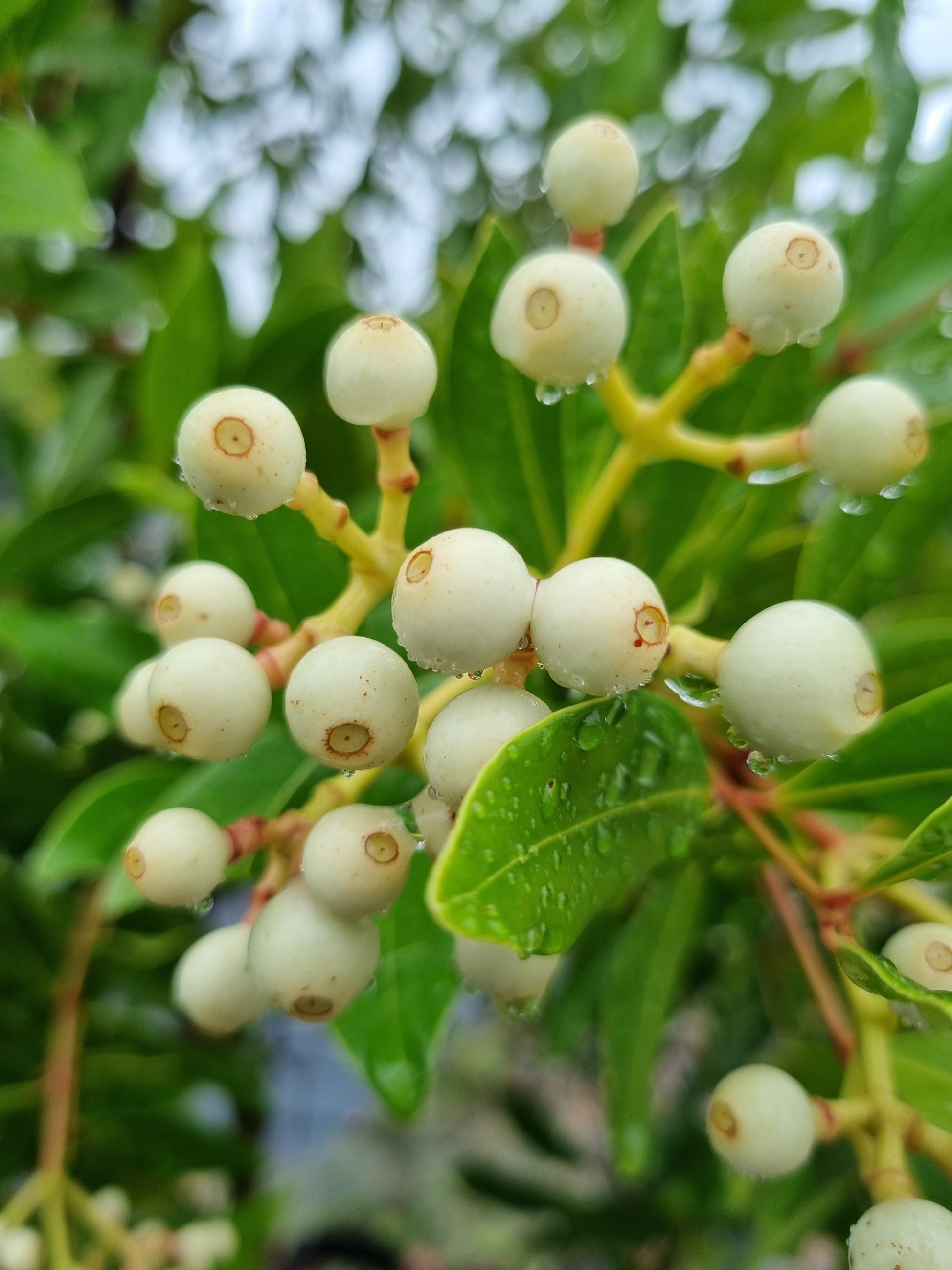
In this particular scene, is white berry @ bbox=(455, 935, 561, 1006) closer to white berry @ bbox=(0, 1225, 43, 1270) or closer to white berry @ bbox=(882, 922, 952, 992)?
white berry @ bbox=(882, 922, 952, 992)

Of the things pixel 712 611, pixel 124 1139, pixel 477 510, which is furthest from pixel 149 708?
pixel 124 1139

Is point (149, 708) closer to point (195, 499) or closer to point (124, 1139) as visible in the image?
point (195, 499)

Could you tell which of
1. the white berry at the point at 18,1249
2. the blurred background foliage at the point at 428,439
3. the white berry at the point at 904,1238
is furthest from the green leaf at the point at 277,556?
the white berry at the point at 18,1249

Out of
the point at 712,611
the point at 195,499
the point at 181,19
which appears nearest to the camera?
the point at 195,499

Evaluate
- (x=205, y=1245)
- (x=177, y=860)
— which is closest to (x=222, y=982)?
(x=177, y=860)

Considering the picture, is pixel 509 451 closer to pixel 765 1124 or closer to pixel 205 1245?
pixel 765 1124

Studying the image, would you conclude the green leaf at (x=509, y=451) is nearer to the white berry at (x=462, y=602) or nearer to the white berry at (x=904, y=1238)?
the white berry at (x=462, y=602)
